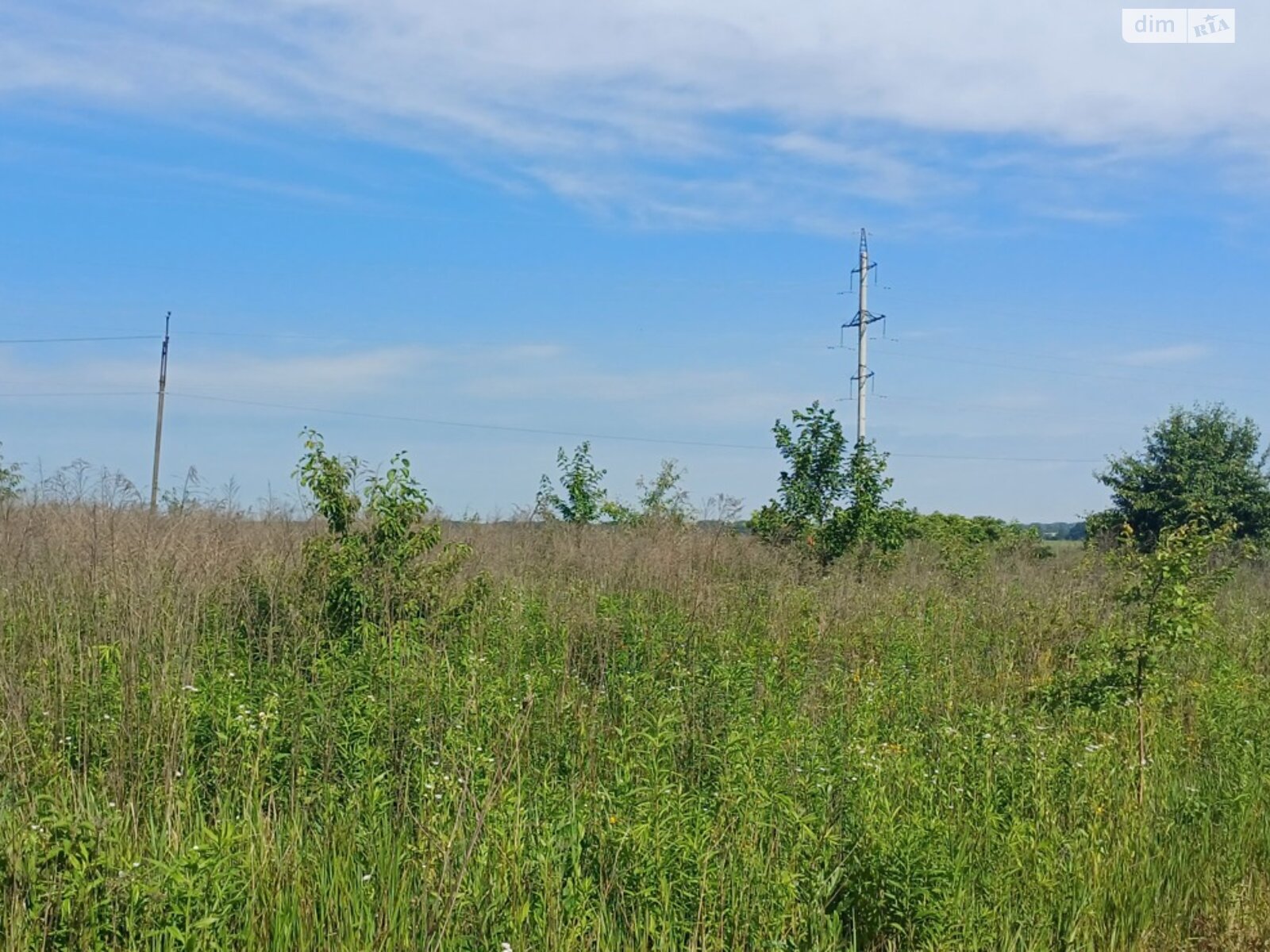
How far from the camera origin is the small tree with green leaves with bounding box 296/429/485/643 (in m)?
8.52

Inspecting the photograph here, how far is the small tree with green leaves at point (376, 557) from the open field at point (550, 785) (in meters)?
0.30

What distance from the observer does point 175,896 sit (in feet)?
12.4

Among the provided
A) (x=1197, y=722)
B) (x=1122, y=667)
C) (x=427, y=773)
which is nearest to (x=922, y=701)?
(x=1122, y=667)

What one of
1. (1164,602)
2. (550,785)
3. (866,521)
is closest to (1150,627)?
(1164,602)

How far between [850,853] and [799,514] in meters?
12.8

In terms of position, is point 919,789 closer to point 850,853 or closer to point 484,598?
point 850,853

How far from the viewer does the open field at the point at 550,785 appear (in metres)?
4.17

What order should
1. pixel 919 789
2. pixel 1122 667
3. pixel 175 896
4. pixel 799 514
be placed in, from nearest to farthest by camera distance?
pixel 175 896
pixel 919 789
pixel 1122 667
pixel 799 514

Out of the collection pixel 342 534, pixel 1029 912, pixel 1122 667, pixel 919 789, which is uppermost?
pixel 342 534

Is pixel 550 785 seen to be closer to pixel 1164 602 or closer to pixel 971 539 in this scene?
pixel 1164 602

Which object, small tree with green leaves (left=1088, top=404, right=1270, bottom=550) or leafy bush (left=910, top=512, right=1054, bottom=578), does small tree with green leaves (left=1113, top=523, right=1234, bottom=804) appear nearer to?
leafy bush (left=910, top=512, right=1054, bottom=578)

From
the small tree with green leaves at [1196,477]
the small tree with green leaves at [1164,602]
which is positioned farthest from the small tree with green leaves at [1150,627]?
the small tree with green leaves at [1196,477]

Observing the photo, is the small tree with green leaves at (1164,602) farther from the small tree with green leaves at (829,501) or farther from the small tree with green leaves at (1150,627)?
the small tree with green leaves at (829,501)

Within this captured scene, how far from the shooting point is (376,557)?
29.2 ft
